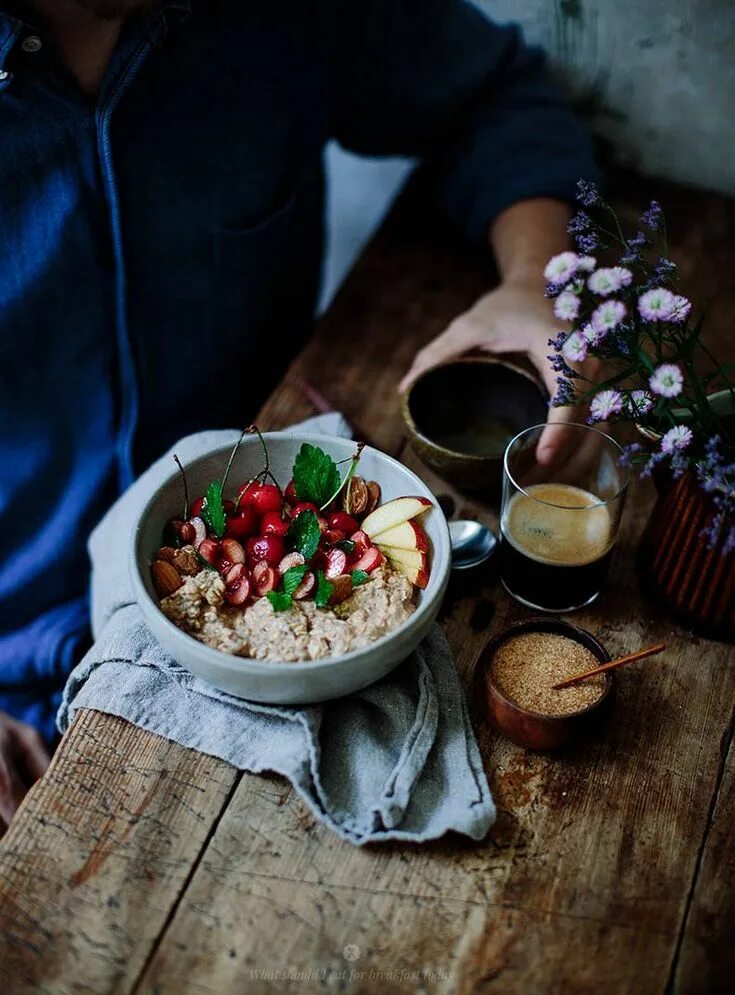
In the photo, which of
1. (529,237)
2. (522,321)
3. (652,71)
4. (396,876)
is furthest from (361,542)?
(652,71)

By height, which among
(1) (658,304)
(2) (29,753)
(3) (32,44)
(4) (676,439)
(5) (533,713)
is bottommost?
(2) (29,753)

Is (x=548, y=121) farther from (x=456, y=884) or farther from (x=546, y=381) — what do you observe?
(x=456, y=884)

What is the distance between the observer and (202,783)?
92 cm

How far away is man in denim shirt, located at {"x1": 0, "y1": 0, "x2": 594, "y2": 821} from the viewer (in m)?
1.19

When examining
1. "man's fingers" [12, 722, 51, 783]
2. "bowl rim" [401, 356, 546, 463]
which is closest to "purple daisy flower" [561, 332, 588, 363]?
"bowl rim" [401, 356, 546, 463]

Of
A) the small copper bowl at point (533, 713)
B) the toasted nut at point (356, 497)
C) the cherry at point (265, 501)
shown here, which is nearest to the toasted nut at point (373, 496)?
the toasted nut at point (356, 497)

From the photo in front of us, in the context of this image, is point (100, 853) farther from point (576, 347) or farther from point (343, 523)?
point (576, 347)

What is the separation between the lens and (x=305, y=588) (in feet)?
3.10

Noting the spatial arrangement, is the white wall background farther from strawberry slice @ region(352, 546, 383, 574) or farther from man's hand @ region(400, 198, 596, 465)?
strawberry slice @ region(352, 546, 383, 574)

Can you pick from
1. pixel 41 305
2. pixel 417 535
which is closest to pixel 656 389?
pixel 417 535

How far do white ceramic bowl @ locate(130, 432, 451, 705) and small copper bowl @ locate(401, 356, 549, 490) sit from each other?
0.69 feet

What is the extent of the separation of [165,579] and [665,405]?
0.54 m

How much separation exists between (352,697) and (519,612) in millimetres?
249

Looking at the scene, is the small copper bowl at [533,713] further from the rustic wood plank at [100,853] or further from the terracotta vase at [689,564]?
the rustic wood plank at [100,853]
